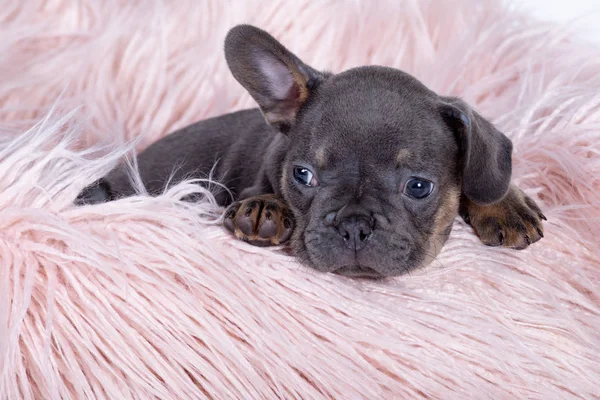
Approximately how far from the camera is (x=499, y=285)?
2.00m

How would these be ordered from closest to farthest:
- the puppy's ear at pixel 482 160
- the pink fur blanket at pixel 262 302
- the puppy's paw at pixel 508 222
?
1. the pink fur blanket at pixel 262 302
2. the puppy's ear at pixel 482 160
3. the puppy's paw at pixel 508 222

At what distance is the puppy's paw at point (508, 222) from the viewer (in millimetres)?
2033

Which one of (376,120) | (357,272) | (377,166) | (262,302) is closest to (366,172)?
(377,166)

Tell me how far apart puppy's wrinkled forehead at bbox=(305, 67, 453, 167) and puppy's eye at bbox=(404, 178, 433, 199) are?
0.19 ft

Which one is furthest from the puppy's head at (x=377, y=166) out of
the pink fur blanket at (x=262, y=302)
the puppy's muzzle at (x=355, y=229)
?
the pink fur blanket at (x=262, y=302)

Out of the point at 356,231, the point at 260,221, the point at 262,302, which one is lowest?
the point at 262,302

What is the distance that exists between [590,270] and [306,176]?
799mm

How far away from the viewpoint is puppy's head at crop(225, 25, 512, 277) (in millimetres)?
1858

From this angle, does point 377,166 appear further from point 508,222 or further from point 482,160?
point 508,222

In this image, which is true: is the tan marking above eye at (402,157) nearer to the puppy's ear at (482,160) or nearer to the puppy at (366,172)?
the puppy at (366,172)

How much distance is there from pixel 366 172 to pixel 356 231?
160mm

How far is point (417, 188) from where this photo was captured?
193cm

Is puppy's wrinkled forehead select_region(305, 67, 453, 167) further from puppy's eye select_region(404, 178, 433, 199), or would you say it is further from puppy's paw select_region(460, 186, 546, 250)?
puppy's paw select_region(460, 186, 546, 250)

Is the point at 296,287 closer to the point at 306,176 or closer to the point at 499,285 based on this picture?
the point at 306,176
